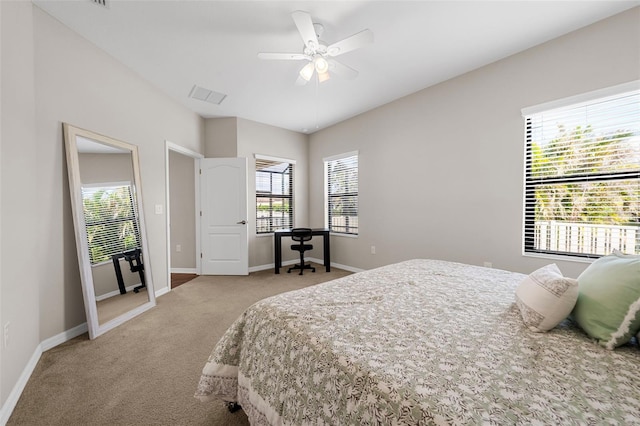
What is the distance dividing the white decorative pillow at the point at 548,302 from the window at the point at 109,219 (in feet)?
10.8

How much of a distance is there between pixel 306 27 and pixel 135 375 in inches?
112

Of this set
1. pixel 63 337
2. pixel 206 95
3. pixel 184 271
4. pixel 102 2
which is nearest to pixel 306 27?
pixel 102 2

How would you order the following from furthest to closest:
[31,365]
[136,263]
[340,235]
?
[340,235] → [136,263] → [31,365]

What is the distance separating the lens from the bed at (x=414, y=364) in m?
0.68

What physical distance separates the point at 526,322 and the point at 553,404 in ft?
1.75

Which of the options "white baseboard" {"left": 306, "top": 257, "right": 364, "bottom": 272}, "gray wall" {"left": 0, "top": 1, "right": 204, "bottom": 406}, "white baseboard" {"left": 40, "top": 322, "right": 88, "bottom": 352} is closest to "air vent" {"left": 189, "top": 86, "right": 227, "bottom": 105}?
"gray wall" {"left": 0, "top": 1, "right": 204, "bottom": 406}

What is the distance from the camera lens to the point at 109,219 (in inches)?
103

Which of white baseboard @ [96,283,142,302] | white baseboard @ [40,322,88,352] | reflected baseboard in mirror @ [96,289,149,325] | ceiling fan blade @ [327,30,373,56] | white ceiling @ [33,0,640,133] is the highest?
white ceiling @ [33,0,640,133]

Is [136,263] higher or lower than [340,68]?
lower

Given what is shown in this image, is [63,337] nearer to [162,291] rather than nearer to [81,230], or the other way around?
[81,230]

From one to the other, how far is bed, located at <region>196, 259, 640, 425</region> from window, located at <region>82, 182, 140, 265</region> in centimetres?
196

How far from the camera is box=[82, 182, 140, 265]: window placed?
242 centimetres

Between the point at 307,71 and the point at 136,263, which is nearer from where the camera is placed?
the point at 307,71

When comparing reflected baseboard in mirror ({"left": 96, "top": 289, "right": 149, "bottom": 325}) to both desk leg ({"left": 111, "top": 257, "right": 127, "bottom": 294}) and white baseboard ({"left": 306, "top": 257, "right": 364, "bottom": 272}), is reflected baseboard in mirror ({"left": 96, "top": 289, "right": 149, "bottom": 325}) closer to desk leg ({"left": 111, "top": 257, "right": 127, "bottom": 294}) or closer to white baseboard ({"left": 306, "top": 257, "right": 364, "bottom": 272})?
desk leg ({"left": 111, "top": 257, "right": 127, "bottom": 294})
